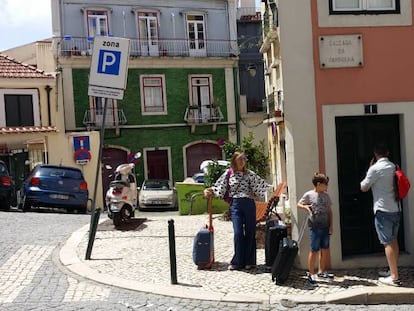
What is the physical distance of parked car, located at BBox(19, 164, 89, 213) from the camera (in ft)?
49.1

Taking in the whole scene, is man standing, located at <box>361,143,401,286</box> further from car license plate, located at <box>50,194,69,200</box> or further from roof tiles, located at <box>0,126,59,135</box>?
roof tiles, located at <box>0,126,59,135</box>

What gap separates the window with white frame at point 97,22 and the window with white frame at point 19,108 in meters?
5.71

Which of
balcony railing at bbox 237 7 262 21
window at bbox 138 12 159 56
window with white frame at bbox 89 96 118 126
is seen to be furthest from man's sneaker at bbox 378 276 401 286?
balcony railing at bbox 237 7 262 21

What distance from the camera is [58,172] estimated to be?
50.9 ft

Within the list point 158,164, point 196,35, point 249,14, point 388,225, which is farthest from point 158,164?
point 388,225

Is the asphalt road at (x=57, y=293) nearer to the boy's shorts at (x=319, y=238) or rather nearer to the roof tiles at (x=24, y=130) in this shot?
the boy's shorts at (x=319, y=238)

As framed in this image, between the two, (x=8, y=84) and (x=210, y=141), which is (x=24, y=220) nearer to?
(x=8, y=84)

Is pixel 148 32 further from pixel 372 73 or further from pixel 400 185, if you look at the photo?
pixel 400 185

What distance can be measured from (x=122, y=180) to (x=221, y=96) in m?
19.1

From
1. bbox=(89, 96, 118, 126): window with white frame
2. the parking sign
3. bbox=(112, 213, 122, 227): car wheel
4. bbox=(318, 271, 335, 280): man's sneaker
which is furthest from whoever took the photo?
bbox=(89, 96, 118, 126): window with white frame

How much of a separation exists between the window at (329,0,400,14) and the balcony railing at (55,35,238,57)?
2120 centimetres

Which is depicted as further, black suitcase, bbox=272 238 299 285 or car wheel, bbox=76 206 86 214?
car wheel, bbox=76 206 86 214

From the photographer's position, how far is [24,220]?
12148mm

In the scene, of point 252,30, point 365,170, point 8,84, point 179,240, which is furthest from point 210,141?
point 365,170
